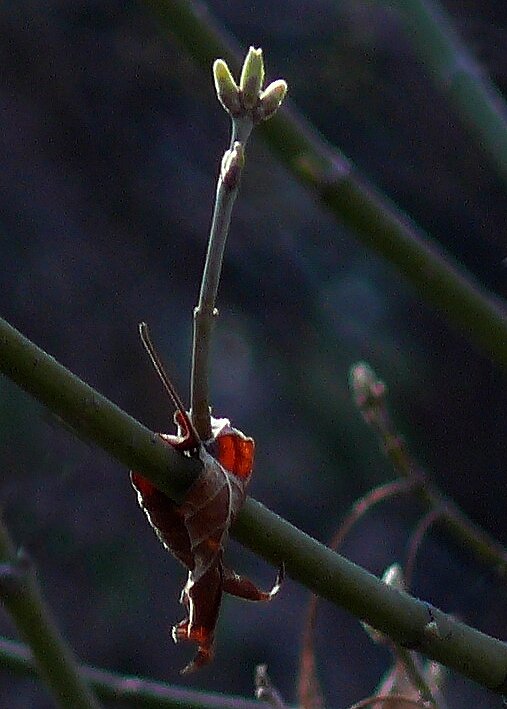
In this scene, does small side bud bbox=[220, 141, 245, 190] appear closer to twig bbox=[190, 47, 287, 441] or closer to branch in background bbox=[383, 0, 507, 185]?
twig bbox=[190, 47, 287, 441]

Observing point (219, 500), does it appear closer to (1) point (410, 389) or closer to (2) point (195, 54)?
(2) point (195, 54)

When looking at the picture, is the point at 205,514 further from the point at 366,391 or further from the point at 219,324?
the point at 219,324

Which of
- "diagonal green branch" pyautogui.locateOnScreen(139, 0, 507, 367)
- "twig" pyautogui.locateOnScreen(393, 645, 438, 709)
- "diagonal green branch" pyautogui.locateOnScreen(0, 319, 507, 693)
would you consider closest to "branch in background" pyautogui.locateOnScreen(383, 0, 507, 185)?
"diagonal green branch" pyautogui.locateOnScreen(139, 0, 507, 367)

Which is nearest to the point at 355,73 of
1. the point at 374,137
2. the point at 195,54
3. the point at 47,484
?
the point at 374,137

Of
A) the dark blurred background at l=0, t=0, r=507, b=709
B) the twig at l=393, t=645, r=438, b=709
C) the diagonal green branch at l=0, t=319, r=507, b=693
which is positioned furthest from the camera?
the dark blurred background at l=0, t=0, r=507, b=709

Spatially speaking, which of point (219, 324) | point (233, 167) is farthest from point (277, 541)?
point (219, 324)

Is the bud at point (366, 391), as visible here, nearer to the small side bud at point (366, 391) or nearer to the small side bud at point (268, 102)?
the small side bud at point (366, 391)

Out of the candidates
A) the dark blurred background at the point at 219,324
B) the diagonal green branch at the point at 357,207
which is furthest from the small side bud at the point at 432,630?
the dark blurred background at the point at 219,324
